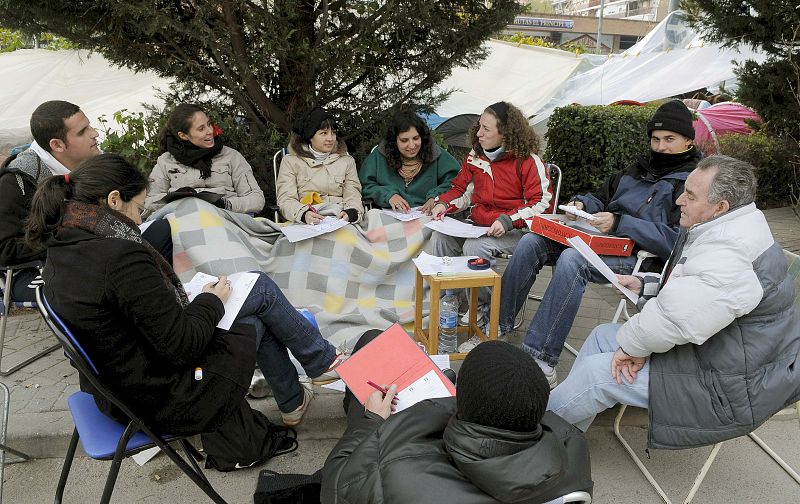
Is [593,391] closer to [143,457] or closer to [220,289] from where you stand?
[220,289]

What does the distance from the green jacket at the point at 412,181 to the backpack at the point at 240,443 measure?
7.46ft

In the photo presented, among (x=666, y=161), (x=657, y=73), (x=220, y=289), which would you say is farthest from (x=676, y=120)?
(x=657, y=73)

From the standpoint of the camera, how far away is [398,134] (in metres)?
4.47

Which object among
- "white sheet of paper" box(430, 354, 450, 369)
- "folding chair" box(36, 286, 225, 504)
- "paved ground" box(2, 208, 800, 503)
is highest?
"folding chair" box(36, 286, 225, 504)

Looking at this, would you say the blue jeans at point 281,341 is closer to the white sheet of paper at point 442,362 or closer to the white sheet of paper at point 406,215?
the white sheet of paper at point 442,362

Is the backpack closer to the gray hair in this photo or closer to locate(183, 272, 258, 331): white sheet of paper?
locate(183, 272, 258, 331): white sheet of paper

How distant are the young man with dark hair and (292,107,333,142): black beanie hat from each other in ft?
4.76

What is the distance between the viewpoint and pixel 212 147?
422cm

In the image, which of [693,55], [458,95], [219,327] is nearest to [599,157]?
[219,327]

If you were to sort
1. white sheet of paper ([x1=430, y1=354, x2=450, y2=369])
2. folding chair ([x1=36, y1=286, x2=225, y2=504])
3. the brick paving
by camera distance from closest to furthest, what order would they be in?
folding chair ([x1=36, y1=286, x2=225, y2=504]), white sheet of paper ([x1=430, y1=354, x2=450, y2=369]), the brick paving

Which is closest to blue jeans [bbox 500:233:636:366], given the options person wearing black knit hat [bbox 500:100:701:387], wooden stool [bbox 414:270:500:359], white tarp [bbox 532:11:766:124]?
person wearing black knit hat [bbox 500:100:701:387]

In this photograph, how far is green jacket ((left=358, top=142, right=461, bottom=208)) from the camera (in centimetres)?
461

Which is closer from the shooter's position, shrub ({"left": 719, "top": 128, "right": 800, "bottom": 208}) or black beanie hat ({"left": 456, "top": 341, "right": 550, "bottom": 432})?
black beanie hat ({"left": 456, "top": 341, "right": 550, "bottom": 432})

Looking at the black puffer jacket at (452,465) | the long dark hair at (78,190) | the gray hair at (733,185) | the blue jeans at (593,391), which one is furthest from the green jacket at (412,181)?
the black puffer jacket at (452,465)
